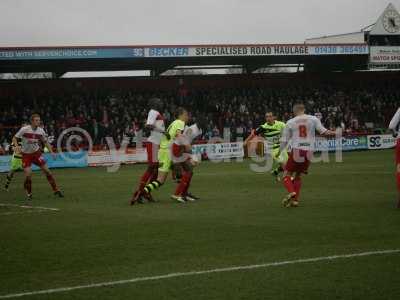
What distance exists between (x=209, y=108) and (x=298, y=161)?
31.7m

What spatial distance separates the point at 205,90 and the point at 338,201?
33.7 m

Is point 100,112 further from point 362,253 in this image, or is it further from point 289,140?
point 362,253

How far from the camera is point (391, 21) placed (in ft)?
165

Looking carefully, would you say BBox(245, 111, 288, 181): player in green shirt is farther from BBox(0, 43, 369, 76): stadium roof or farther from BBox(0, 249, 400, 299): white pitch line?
BBox(0, 43, 369, 76): stadium roof

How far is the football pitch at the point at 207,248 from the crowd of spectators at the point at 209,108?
23350 millimetres

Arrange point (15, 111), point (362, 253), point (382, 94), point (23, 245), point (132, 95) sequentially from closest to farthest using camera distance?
1. point (362, 253)
2. point (23, 245)
3. point (15, 111)
4. point (132, 95)
5. point (382, 94)

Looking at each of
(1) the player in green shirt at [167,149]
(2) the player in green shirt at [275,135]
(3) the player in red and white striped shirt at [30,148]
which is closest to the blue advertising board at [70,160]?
(2) the player in green shirt at [275,135]

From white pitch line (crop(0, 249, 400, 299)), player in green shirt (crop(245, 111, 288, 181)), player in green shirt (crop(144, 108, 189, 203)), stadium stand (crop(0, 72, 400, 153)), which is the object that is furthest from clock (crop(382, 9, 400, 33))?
white pitch line (crop(0, 249, 400, 299))

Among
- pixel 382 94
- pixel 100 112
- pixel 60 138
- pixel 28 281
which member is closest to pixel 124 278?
pixel 28 281

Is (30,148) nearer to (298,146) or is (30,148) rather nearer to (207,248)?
(298,146)

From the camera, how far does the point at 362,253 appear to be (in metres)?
8.77

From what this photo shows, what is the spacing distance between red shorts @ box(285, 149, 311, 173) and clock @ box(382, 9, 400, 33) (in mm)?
37840

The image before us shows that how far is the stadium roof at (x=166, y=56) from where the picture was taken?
134 ft

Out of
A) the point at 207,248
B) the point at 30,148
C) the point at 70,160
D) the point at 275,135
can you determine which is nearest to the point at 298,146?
the point at 207,248
